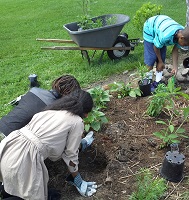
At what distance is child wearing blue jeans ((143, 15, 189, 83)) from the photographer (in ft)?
14.4

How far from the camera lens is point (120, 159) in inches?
132

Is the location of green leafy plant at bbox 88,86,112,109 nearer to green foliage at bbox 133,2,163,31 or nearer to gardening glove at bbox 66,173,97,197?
gardening glove at bbox 66,173,97,197

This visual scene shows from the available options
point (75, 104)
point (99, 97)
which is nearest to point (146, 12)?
point (99, 97)

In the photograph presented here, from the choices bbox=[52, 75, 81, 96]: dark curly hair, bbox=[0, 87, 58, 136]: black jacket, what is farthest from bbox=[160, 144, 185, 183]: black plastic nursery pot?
bbox=[0, 87, 58, 136]: black jacket

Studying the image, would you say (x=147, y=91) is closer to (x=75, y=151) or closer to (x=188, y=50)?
(x=75, y=151)

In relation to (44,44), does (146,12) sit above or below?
above

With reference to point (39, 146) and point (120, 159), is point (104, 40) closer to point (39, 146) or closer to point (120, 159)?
point (120, 159)

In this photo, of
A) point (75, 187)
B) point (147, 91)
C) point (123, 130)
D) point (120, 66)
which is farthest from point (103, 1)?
point (75, 187)

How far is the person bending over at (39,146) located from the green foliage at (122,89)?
1.59 metres

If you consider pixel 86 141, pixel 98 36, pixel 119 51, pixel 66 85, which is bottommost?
pixel 119 51

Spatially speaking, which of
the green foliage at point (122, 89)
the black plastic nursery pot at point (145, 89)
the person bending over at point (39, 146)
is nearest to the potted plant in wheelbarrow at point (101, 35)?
the green foliage at point (122, 89)

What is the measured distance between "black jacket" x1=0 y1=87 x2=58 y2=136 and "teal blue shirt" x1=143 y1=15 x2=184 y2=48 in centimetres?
194

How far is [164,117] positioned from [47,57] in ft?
11.7

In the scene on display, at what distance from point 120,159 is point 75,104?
0.87 meters
